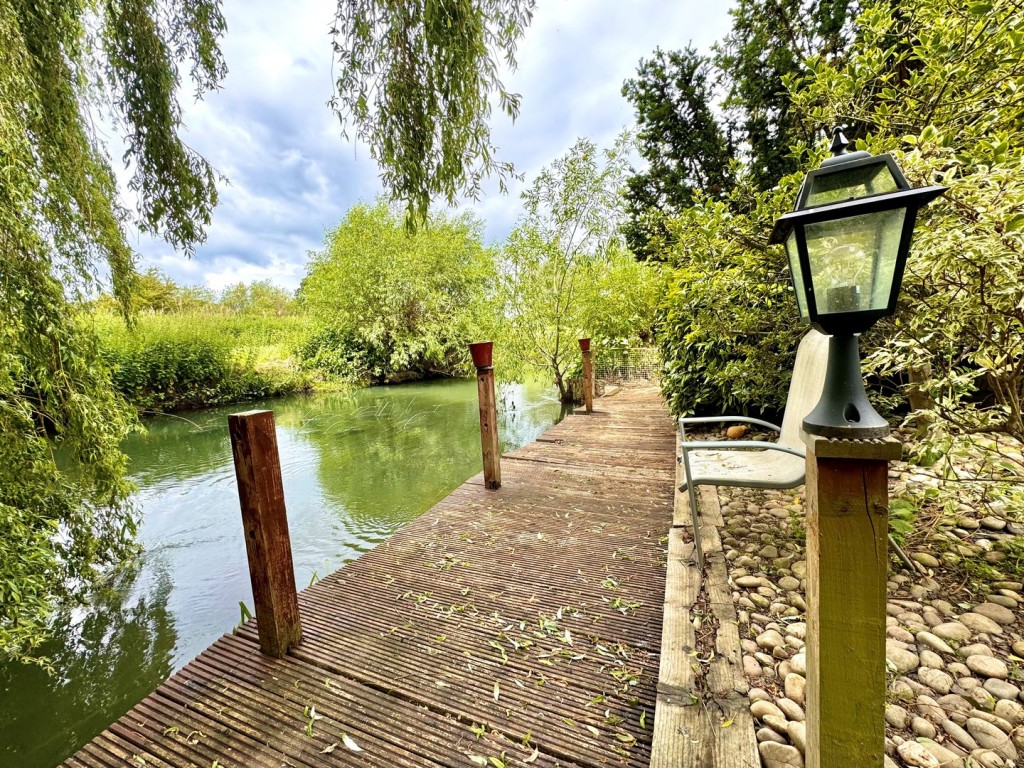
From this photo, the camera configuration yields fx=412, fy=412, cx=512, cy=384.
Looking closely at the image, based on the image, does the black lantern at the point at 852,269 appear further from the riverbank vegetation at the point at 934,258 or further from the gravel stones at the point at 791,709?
the gravel stones at the point at 791,709

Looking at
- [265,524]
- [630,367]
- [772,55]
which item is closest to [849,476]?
[265,524]

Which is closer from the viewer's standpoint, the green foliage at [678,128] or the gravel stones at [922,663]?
the gravel stones at [922,663]

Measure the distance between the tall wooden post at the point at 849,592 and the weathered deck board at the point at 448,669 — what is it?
0.57 m

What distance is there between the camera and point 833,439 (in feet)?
2.31

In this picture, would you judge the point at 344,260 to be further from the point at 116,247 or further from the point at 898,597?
the point at 898,597

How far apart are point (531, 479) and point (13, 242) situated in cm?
313

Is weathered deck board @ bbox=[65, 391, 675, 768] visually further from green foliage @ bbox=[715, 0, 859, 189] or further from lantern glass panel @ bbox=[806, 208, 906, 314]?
green foliage @ bbox=[715, 0, 859, 189]

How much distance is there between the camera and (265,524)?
1.51 m

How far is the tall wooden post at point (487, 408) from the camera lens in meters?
3.00

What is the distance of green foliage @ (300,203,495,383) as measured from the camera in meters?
14.1

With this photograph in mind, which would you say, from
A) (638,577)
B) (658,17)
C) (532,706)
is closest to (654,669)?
(532,706)

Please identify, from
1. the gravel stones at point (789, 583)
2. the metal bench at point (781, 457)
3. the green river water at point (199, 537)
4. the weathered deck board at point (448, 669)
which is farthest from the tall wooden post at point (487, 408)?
the gravel stones at point (789, 583)

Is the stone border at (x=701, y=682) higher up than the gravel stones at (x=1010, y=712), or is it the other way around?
the gravel stones at (x=1010, y=712)

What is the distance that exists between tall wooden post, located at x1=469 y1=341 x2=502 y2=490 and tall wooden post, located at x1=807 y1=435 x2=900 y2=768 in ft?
7.69
